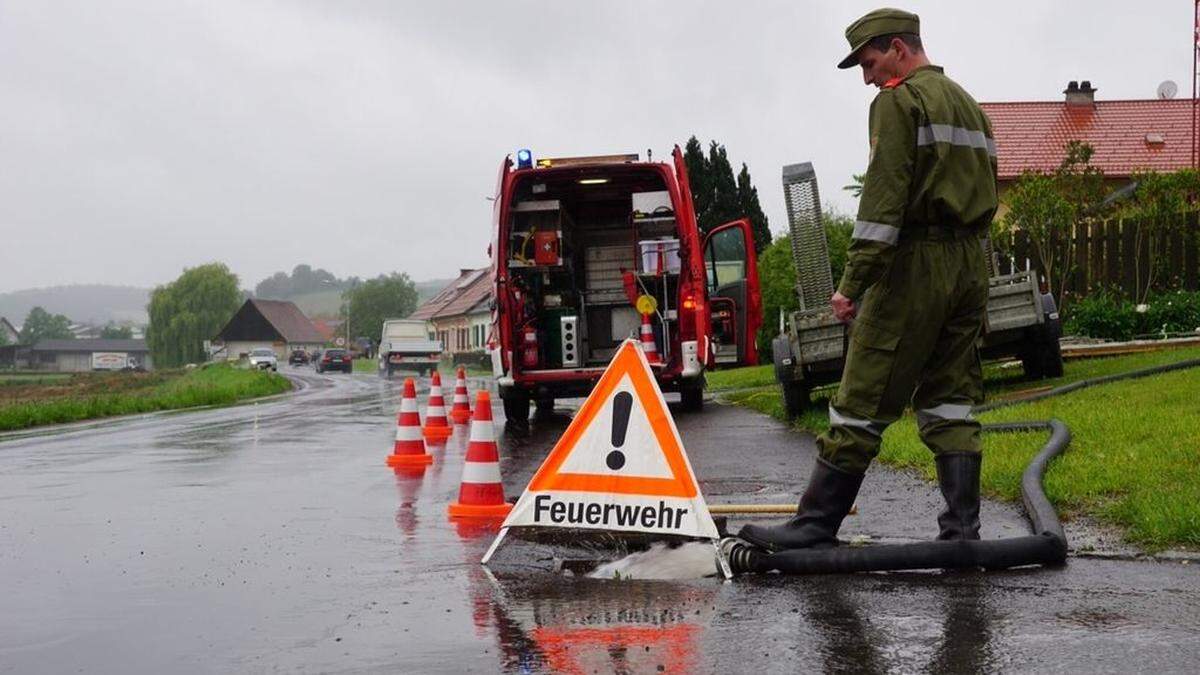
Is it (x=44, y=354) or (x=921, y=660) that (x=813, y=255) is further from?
(x=44, y=354)

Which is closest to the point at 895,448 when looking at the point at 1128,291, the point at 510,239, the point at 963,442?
the point at 963,442

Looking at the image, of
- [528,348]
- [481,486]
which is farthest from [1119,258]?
[481,486]

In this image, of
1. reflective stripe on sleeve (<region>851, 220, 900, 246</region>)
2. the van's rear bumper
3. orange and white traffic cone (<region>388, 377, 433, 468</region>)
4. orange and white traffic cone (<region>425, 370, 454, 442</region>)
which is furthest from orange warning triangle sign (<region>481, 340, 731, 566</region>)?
the van's rear bumper

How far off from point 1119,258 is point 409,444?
14.8m

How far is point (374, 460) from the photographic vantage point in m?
10.9

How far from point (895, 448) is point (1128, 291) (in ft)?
45.7

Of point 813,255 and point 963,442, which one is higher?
point 813,255

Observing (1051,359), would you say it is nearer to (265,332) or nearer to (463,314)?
(463,314)

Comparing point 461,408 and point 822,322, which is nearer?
point 822,322

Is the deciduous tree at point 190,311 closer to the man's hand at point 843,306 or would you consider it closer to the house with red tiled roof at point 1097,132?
the house with red tiled roof at point 1097,132

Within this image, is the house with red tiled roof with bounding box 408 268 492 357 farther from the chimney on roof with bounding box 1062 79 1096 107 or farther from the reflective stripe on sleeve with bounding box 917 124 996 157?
the reflective stripe on sleeve with bounding box 917 124 996 157

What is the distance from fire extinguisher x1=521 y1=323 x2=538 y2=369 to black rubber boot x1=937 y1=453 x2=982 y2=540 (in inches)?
392

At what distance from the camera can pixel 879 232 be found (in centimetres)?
497

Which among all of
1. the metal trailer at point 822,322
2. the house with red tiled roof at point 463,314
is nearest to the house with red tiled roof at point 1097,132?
the metal trailer at point 822,322
